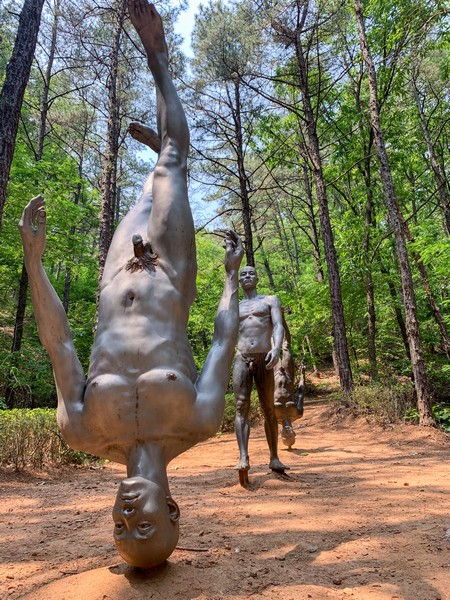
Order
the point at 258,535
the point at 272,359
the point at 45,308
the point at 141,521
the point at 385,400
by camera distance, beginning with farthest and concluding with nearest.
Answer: the point at 385,400
the point at 272,359
the point at 258,535
the point at 45,308
the point at 141,521

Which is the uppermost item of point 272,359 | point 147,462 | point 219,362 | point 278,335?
point 278,335

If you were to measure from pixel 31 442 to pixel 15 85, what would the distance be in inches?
201

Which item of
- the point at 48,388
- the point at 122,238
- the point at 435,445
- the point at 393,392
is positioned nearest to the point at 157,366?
the point at 122,238

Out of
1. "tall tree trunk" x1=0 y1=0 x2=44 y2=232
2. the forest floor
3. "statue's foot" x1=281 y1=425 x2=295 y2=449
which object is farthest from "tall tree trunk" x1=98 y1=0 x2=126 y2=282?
"statue's foot" x1=281 y1=425 x2=295 y2=449

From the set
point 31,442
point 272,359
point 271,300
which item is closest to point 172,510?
point 272,359

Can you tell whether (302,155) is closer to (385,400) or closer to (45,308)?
(385,400)

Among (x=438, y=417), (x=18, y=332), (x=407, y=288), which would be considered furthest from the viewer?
(x=18, y=332)

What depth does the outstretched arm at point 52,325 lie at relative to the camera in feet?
6.70

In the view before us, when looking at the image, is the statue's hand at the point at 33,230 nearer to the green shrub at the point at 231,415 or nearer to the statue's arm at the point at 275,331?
the statue's arm at the point at 275,331

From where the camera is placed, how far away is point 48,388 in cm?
1255

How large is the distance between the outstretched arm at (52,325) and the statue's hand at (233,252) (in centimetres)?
96

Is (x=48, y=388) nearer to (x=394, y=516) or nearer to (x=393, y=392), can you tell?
(x=393, y=392)

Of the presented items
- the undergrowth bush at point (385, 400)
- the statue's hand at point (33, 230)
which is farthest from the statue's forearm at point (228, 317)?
the undergrowth bush at point (385, 400)

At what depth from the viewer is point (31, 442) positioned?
6.53 meters
